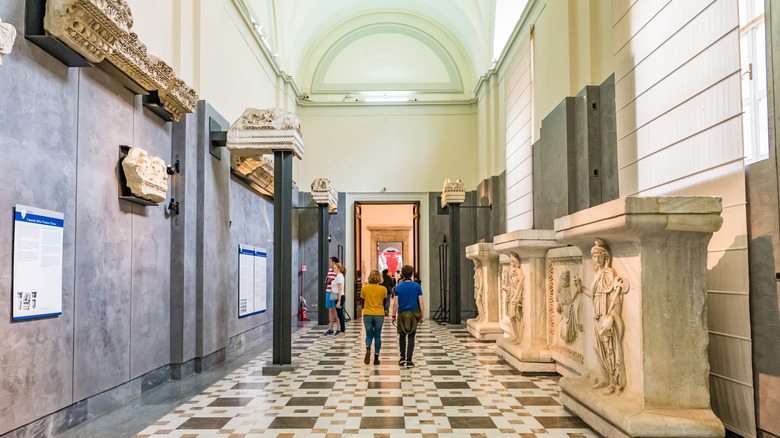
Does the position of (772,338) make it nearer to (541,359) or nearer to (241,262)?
(541,359)

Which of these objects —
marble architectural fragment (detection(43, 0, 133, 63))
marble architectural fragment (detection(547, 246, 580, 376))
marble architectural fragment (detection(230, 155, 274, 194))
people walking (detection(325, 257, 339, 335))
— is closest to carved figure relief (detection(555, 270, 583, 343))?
marble architectural fragment (detection(547, 246, 580, 376))

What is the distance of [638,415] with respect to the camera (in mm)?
4285

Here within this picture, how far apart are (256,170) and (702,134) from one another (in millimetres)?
7795

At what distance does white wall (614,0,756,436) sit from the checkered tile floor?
137 cm

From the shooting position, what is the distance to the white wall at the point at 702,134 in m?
4.73

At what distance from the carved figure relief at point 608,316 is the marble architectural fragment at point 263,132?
4905 millimetres

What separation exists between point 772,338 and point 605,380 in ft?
4.53

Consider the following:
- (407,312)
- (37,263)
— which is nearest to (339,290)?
(407,312)

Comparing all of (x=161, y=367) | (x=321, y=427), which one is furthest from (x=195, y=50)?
(x=321, y=427)

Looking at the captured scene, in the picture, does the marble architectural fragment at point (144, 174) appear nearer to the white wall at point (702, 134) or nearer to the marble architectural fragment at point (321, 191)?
the white wall at point (702, 134)

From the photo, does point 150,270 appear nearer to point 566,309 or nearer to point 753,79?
point 566,309

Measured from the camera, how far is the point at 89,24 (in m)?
4.88

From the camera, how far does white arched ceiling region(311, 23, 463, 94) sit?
58.2 ft

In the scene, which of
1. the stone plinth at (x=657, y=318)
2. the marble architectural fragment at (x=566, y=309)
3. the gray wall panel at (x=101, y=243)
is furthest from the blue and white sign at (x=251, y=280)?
the stone plinth at (x=657, y=318)
